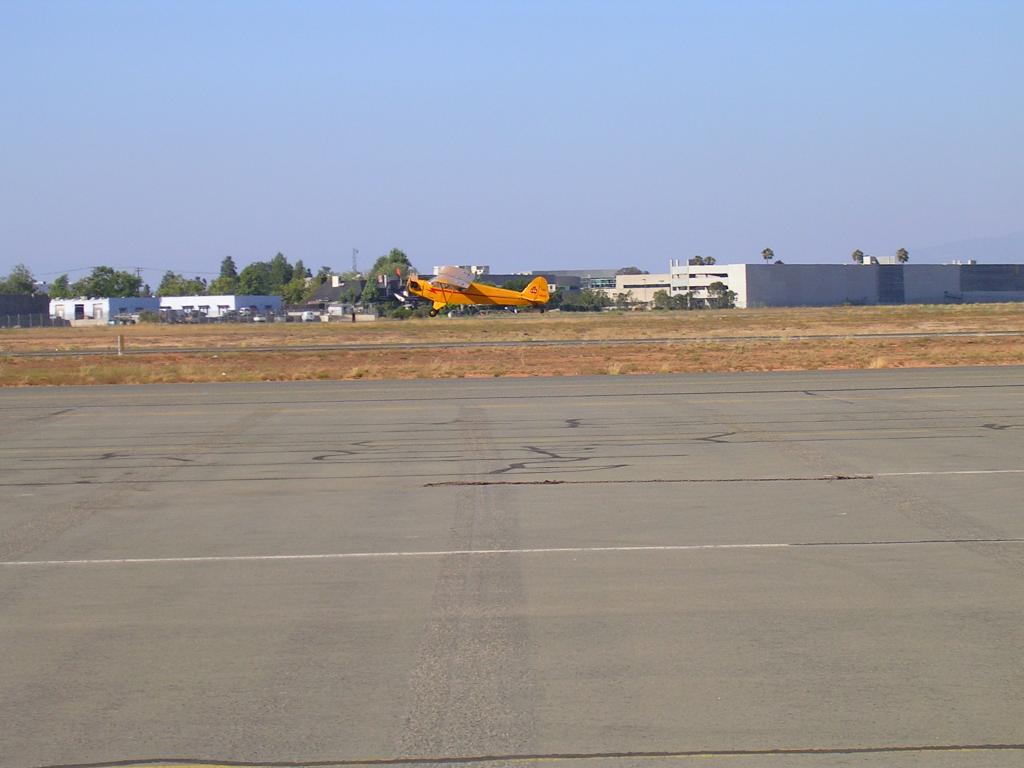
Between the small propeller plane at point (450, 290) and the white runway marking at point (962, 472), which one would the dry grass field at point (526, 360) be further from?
the small propeller plane at point (450, 290)

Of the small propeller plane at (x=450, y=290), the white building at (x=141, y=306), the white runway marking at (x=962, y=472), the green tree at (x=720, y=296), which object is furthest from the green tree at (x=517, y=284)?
the white runway marking at (x=962, y=472)

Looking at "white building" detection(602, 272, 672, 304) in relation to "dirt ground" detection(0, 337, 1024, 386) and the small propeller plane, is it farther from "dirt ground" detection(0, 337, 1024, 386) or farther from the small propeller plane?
"dirt ground" detection(0, 337, 1024, 386)

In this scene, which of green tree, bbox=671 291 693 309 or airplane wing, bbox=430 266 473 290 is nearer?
airplane wing, bbox=430 266 473 290

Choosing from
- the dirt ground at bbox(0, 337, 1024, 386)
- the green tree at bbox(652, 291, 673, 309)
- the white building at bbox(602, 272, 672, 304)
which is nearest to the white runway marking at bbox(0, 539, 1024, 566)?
the dirt ground at bbox(0, 337, 1024, 386)

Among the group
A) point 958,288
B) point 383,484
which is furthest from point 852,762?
point 958,288

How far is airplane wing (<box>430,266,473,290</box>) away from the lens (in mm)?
84688

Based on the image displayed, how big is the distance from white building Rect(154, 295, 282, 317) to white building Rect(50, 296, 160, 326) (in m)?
3.24

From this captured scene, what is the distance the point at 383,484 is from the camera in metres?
14.6

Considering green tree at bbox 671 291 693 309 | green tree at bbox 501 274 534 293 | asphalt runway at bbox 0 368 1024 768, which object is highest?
green tree at bbox 501 274 534 293

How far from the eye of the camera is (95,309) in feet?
473

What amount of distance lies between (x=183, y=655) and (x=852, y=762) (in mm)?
4121

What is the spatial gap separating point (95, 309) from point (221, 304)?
15.2 m

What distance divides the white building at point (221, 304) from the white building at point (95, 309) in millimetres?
3242

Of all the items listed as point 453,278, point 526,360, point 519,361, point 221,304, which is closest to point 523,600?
point 519,361
